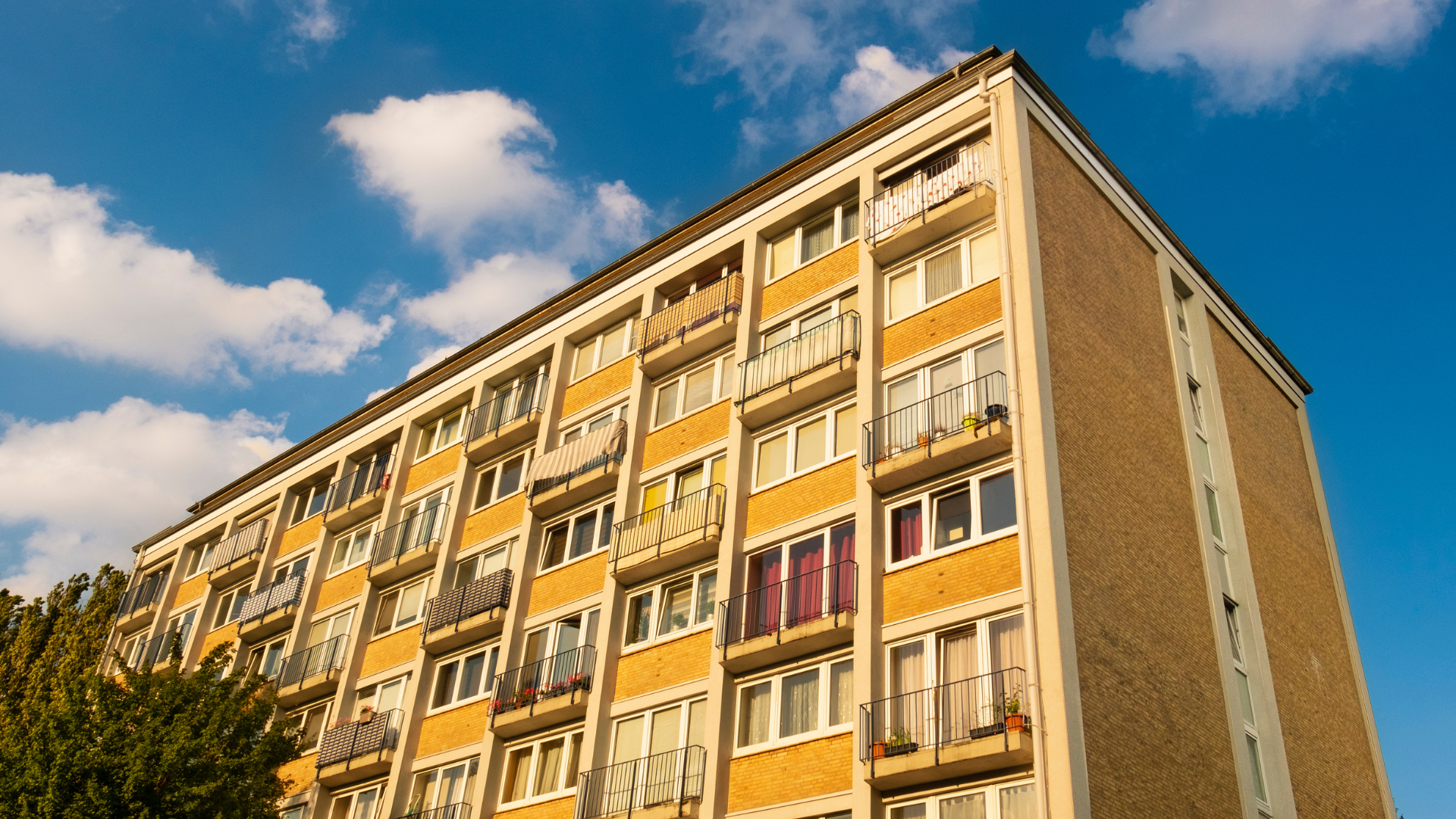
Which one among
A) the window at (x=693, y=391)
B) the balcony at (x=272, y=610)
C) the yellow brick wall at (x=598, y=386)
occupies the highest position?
the yellow brick wall at (x=598, y=386)

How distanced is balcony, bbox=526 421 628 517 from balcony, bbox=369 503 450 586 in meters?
4.36

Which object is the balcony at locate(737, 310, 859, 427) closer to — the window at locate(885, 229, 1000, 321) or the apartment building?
the apartment building

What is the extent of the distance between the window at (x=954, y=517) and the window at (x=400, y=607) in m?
15.7

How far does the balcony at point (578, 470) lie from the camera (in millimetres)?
28031

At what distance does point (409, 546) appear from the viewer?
108 ft

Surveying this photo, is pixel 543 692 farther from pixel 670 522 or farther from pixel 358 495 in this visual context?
pixel 358 495

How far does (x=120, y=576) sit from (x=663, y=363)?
29.2 metres

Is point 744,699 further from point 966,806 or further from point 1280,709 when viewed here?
point 1280,709

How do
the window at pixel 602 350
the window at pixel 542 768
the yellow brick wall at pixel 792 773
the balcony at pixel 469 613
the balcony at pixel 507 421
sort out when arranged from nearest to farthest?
the yellow brick wall at pixel 792 773
the window at pixel 542 768
the balcony at pixel 469 613
the window at pixel 602 350
the balcony at pixel 507 421

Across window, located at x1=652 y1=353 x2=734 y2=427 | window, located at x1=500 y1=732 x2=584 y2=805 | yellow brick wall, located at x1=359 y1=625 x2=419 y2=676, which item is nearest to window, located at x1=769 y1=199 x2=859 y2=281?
window, located at x1=652 y1=353 x2=734 y2=427

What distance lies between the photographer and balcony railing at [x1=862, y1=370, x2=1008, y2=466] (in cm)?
2086

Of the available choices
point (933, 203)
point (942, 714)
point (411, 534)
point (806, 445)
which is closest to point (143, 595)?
point (411, 534)

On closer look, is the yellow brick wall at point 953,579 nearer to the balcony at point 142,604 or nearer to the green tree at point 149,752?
the green tree at point 149,752

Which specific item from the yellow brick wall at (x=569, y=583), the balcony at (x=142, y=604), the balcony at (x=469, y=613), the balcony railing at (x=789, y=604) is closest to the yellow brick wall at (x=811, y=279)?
the yellow brick wall at (x=569, y=583)
